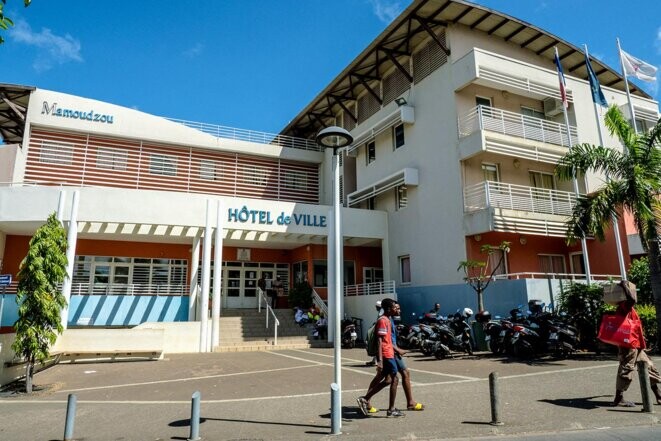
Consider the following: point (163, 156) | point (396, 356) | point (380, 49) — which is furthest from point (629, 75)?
point (163, 156)

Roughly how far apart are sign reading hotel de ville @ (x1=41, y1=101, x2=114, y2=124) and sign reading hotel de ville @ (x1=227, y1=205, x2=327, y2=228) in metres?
8.83

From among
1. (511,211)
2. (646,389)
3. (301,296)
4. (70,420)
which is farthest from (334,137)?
(301,296)

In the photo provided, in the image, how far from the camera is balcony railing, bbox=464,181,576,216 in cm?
1596

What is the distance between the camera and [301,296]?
2022cm

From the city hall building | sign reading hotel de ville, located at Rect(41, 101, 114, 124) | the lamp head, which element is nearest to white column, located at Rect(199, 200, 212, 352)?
the city hall building

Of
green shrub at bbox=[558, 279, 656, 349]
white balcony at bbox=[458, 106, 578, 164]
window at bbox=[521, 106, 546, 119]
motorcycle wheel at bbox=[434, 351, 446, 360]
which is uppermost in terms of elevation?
window at bbox=[521, 106, 546, 119]

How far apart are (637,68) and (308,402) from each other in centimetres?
1659

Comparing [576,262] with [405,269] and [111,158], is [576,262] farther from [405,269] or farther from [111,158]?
[111,158]

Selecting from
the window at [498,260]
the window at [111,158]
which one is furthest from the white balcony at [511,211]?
the window at [111,158]

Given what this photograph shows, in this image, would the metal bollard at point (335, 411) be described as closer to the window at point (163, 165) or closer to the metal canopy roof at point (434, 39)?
the metal canopy roof at point (434, 39)

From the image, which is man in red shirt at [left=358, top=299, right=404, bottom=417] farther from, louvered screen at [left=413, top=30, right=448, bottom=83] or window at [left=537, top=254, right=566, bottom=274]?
louvered screen at [left=413, top=30, right=448, bottom=83]

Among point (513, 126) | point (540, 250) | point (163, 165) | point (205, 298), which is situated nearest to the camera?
point (205, 298)

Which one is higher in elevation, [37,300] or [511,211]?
[511,211]

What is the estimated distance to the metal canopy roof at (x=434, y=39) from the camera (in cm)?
1770
